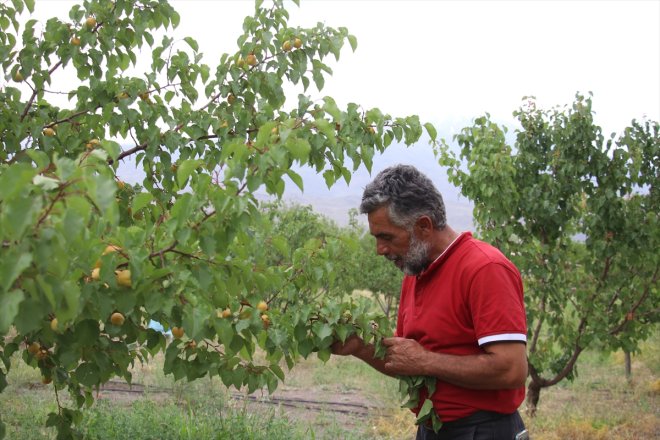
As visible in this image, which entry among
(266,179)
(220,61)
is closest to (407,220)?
(266,179)

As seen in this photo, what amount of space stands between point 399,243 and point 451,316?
31 cm

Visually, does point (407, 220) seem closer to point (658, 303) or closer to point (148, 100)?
point (148, 100)

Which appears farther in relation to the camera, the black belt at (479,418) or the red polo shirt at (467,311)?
the black belt at (479,418)

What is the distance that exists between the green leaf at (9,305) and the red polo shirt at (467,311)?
1367mm

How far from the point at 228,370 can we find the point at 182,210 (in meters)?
0.72

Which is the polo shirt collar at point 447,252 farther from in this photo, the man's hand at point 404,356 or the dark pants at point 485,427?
the dark pants at point 485,427

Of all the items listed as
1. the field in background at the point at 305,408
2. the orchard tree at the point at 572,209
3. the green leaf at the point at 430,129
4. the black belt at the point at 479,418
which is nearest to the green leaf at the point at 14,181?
the black belt at the point at 479,418

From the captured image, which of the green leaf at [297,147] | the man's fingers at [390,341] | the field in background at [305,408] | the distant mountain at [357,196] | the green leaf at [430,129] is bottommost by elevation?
the field in background at [305,408]

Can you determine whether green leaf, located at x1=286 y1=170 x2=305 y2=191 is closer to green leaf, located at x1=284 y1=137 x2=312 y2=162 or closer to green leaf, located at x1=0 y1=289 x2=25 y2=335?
green leaf, located at x1=284 y1=137 x2=312 y2=162

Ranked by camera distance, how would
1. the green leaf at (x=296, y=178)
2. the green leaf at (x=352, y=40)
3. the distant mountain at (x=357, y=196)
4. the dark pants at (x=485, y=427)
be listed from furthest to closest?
the distant mountain at (x=357, y=196) < the green leaf at (x=352, y=40) < the dark pants at (x=485, y=427) < the green leaf at (x=296, y=178)

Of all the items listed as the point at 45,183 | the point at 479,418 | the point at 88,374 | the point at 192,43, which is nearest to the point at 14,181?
the point at 45,183

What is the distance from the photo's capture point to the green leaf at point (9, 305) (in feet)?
4.01

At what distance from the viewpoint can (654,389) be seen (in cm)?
901

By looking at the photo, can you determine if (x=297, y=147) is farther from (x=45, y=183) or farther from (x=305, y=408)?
(x=305, y=408)
